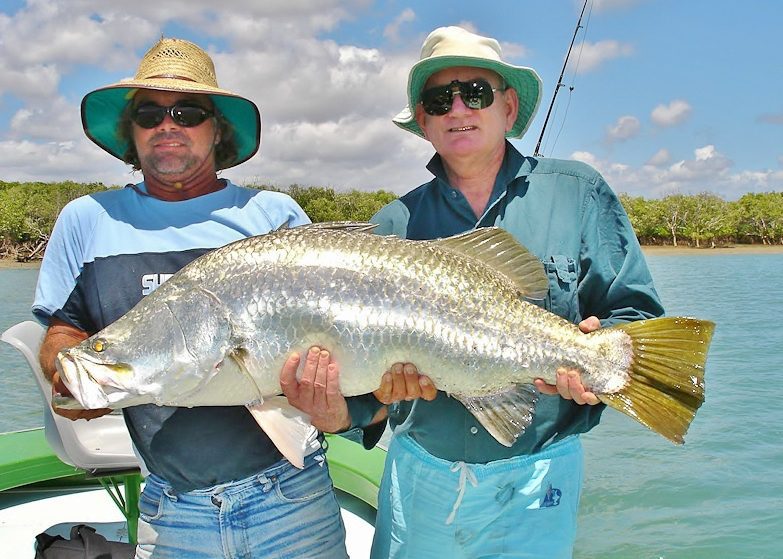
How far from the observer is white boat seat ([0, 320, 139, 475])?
A: 3.51 metres

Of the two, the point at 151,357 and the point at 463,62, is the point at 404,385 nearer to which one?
the point at 151,357

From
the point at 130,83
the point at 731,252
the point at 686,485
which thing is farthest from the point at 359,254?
the point at 731,252

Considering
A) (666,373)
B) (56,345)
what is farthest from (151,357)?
(666,373)

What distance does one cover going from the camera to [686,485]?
33.4 feet

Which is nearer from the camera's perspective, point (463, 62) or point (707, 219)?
point (463, 62)

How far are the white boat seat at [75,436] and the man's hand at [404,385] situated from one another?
6.20 ft

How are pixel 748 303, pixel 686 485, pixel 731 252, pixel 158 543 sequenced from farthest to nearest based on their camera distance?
1. pixel 731 252
2. pixel 748 303
3. pixel 686 485
4. pixel 158 543

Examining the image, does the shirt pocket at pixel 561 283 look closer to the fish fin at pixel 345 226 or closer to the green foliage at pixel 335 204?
the fish fin at pixel 345 226

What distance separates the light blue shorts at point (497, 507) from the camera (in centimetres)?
270

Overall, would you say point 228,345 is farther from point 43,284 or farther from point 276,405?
point 43,284

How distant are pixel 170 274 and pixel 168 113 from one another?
0.72 metres

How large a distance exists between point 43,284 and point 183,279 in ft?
2.21

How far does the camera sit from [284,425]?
2.60 m

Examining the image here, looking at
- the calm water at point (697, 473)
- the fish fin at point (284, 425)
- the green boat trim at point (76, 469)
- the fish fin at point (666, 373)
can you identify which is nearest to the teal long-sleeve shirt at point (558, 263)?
the fish fin at point (666, 373)
